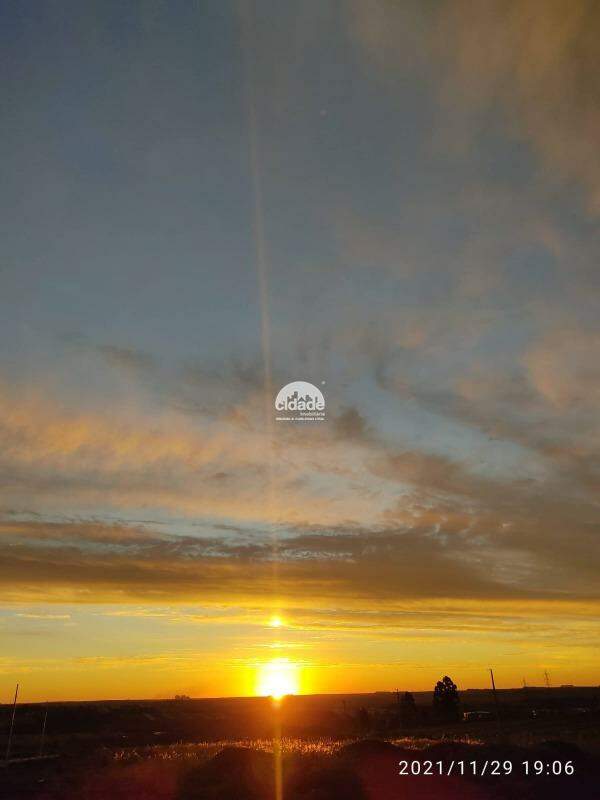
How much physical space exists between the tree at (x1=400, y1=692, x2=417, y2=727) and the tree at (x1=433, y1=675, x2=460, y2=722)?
12.4ft

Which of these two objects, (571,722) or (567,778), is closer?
(567,778)

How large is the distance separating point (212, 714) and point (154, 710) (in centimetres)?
1433

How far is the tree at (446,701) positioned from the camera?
8625cm

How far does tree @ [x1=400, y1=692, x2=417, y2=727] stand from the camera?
286ft

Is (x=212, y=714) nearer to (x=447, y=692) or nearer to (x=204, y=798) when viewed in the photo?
(x=447, y=692)

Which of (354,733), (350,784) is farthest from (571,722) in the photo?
(350,784)

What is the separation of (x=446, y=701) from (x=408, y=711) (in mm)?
7739

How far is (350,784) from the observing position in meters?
27.2
